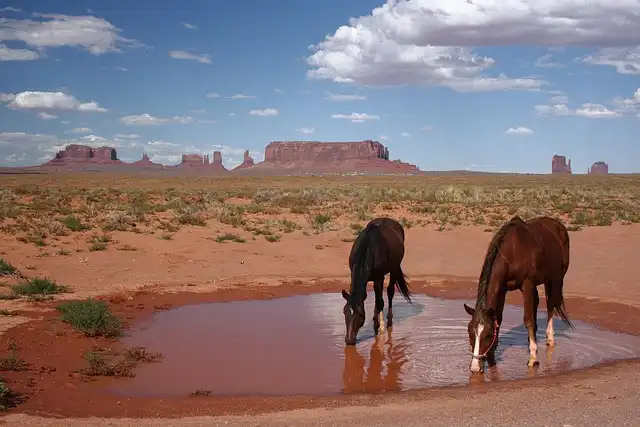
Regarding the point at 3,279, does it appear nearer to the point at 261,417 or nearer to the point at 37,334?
the point at 37,334

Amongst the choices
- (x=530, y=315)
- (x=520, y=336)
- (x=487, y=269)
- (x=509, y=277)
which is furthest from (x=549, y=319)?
(x=487, y=269)

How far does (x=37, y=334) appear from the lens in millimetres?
10039

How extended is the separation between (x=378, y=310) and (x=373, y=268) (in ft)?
2.98

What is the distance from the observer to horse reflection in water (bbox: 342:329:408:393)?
26.5 ft

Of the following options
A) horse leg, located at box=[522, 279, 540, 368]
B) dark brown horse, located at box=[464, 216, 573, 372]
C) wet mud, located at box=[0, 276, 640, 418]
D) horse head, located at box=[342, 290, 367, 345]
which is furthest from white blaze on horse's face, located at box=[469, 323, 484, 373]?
horse head, located at box=[342, 290, 367, 345]

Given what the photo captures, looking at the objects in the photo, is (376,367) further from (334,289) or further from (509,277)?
(334,289)

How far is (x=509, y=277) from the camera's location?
8578 millimetres

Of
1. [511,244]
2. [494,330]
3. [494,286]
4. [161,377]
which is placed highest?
[511,244]

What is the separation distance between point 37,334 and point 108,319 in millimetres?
1109

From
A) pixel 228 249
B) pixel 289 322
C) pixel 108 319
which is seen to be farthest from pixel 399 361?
pixel 228 249

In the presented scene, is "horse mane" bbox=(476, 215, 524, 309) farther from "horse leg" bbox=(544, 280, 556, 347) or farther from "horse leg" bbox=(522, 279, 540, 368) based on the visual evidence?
"horse leg" bbox=(544, 280, 556, 347)

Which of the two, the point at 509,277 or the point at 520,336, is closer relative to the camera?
the point at 509,277

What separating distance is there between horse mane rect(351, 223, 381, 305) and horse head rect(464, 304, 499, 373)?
80.0 inches

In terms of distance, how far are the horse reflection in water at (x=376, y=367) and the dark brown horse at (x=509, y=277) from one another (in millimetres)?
1097
